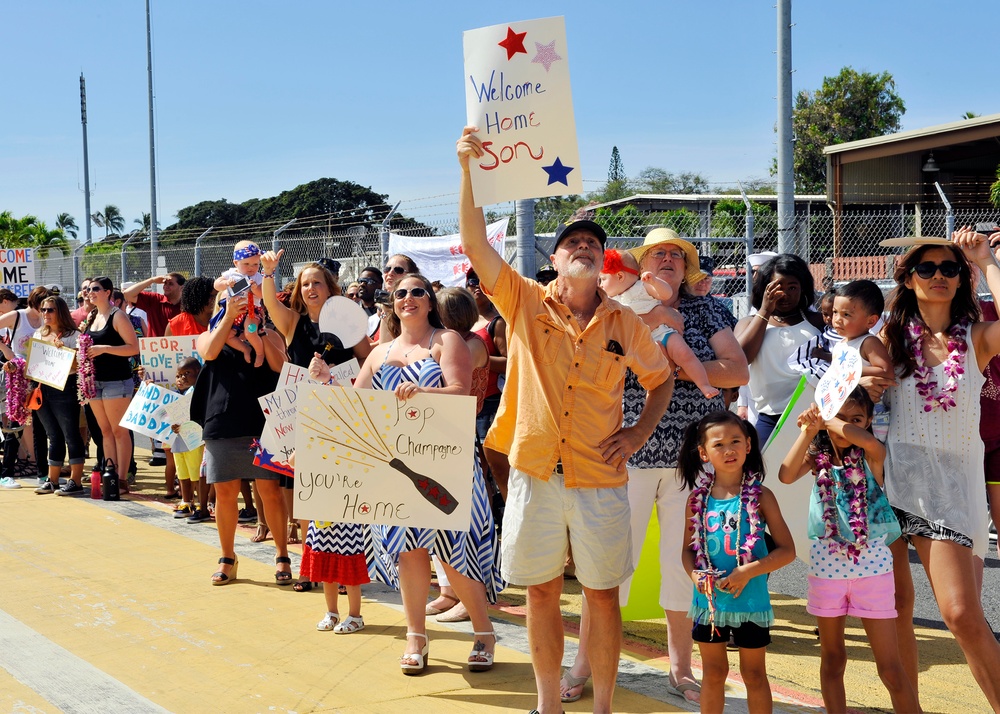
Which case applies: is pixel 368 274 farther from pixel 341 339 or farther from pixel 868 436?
pixel 868 436

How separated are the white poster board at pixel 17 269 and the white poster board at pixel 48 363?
4694mm

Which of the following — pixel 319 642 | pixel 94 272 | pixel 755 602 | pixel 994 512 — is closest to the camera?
pixel 755 602

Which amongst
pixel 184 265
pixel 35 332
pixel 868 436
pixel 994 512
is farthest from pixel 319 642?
pixel 184 265

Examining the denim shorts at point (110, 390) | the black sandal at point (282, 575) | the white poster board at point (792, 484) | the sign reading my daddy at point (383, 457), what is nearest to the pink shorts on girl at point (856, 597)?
the white poster board at point (792, 484)

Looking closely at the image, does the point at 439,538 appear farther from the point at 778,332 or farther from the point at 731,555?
the point at 778,332

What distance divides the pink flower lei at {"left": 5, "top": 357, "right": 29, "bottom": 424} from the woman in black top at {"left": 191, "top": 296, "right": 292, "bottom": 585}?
4598mm

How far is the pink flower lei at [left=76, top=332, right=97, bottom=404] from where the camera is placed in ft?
31.6

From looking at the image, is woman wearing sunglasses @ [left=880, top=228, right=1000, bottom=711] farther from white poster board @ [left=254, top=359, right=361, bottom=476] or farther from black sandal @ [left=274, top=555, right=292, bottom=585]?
black sandal @ [left=274, top=555, right=292, bottom=585]

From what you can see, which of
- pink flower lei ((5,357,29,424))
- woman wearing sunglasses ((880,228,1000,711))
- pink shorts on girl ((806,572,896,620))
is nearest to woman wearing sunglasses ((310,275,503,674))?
pink shorts on girl ((806,572,896,620))

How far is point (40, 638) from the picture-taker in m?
5.54

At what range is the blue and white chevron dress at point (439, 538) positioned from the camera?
504cm

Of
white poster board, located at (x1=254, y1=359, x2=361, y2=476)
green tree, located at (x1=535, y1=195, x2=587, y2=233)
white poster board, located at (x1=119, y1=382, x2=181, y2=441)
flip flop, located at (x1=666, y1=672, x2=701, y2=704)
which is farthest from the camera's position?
green tree, located at (x1=535, y1=195, x2=587, y2=233)

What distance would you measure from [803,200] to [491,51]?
2510 cm

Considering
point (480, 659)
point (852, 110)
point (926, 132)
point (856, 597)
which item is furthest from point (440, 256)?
point (852, 110)
